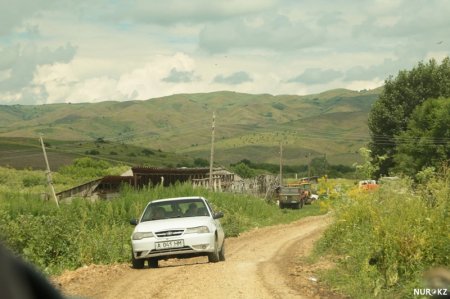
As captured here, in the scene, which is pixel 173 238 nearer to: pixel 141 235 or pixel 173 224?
pixel 173 224

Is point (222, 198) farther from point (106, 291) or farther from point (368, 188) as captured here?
point (106, 291)

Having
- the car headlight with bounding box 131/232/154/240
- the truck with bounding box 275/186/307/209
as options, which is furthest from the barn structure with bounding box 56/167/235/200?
the car headlight with bounding box 131/232/154/240

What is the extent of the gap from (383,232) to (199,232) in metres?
4.60

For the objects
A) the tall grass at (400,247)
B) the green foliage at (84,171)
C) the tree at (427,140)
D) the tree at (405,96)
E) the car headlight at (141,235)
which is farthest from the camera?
the green foliage at (84,171)

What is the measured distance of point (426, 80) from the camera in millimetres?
65188

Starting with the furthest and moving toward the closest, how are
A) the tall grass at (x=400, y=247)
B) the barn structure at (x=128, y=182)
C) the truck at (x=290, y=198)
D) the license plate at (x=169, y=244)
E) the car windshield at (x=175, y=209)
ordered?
the truck at (x=290, y=198)
the barn structure at (x=128, y=182)
the car windshield at (x=175, y=209)
the license plate at (x=169, y=244)
the tall grass at (x=400, y=247)

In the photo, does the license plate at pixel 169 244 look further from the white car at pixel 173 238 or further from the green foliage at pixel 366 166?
the green foliage at pixel 366 166

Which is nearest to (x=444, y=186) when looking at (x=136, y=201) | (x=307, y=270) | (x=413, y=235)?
(x=413, y=235)

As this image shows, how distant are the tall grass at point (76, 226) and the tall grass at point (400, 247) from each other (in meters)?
5.84

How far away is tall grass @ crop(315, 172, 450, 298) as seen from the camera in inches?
440

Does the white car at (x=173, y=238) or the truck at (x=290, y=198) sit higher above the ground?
the white car at (x=173, y=238)

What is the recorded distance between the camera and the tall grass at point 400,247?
11.2m

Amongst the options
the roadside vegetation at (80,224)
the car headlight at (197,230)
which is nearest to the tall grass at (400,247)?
the car headlight at (197,230)

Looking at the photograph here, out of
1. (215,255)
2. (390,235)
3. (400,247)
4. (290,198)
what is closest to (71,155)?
(290,198)
